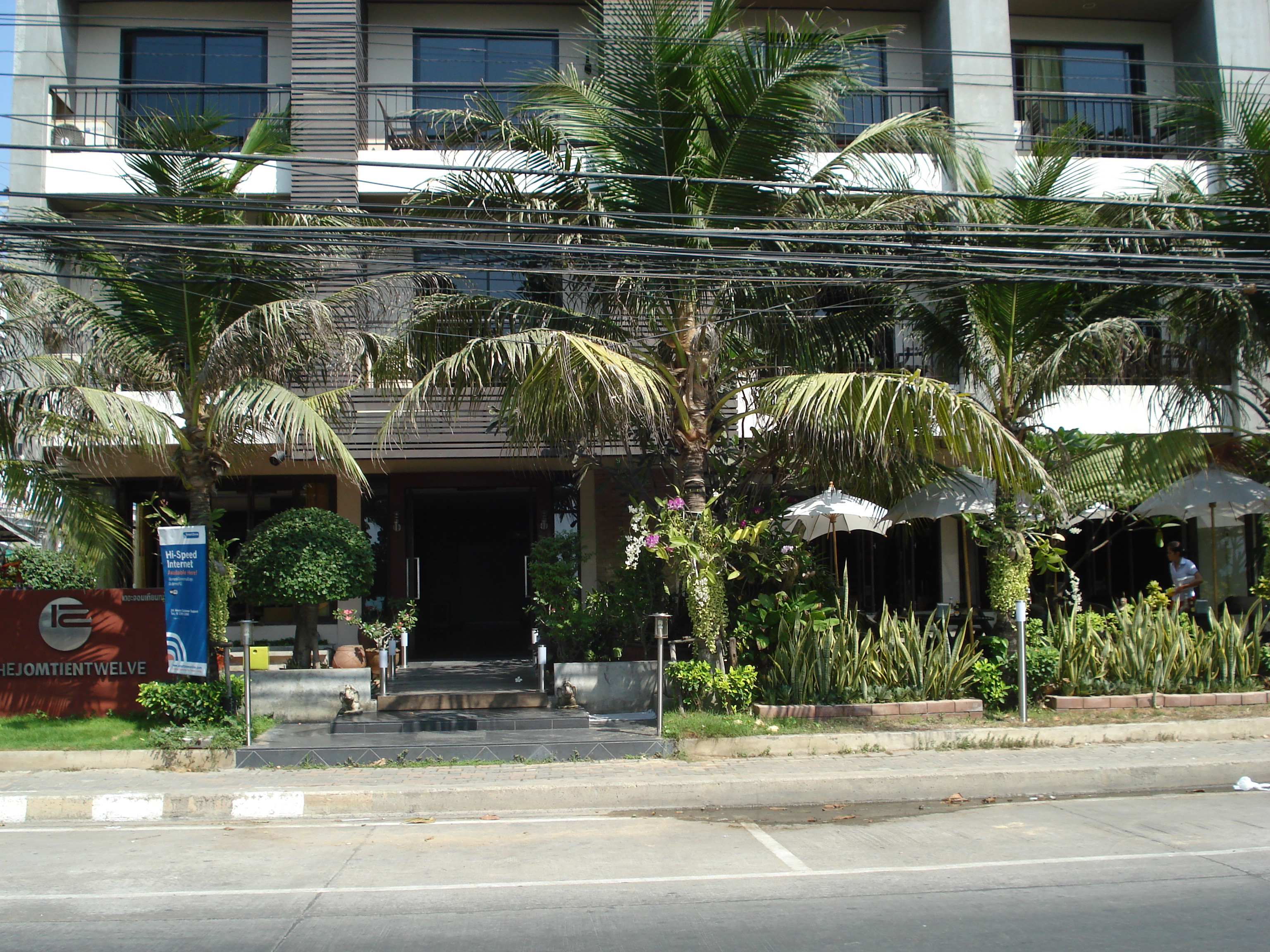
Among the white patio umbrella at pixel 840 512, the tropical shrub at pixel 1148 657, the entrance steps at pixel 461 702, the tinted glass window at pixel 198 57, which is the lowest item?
the entrance steps at pixel 461 702

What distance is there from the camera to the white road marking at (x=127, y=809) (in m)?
8.48

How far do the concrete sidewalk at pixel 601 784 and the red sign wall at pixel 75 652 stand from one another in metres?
1.63

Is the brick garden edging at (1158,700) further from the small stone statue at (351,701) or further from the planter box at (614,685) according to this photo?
the small stone statue at (351,701)

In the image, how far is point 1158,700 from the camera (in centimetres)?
1136

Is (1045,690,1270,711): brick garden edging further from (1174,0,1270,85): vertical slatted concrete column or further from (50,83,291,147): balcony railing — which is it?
(50,83,291,147): balcony railing

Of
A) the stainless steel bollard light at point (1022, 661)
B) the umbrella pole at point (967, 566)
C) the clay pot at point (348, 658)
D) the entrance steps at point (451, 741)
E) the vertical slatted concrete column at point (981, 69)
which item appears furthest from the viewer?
the vertical slatted concrete column at point (981, 69)

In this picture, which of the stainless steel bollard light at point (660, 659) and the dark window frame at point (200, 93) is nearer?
the stainless steel bollard light at point (660, 659)

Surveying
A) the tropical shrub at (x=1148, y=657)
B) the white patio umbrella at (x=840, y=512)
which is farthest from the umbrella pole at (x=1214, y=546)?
the white patio umbrella at (x=840, y=512)

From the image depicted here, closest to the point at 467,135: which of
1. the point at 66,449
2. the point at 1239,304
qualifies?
the point at 66,449

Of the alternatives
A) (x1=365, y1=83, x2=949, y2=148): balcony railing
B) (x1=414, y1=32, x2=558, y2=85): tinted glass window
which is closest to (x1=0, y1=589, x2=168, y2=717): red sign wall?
(x1=365, y1=83, x2=949, y2=148): balcony railing

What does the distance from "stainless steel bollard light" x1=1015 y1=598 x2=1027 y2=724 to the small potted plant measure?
732 cm

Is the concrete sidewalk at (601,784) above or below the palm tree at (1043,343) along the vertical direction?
below

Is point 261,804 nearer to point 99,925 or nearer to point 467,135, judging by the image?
point 99,925

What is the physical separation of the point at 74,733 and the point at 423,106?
433 inches
